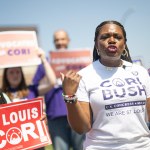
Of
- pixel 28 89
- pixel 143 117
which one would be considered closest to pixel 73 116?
pixel 143 117

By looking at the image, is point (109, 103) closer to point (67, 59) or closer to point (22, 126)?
point (22, 126)

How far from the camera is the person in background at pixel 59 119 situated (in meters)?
4.99

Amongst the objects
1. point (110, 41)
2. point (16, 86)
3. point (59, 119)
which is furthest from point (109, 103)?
point (59, 119)

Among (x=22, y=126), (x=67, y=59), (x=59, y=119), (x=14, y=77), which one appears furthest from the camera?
(x=67, y=59)

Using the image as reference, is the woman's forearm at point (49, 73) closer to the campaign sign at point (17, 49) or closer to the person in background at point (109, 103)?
the campaign sign at point (17, 49)

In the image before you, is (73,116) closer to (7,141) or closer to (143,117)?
(143,117)

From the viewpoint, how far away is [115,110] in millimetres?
2736

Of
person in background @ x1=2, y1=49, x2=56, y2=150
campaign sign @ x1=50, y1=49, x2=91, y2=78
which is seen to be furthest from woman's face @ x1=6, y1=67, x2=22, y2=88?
campaign sign @ x1=50, y1=49, x2=91, y2=78

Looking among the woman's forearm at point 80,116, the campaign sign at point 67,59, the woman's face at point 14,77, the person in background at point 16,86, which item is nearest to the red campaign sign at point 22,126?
the person in background at point 16,86

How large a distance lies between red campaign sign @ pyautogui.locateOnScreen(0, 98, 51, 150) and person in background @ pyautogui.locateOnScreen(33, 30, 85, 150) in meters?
1.14

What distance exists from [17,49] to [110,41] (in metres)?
2.26

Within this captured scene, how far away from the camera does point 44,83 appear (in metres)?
5.00

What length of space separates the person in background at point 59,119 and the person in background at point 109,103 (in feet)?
6.97

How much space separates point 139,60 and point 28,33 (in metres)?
1.38
